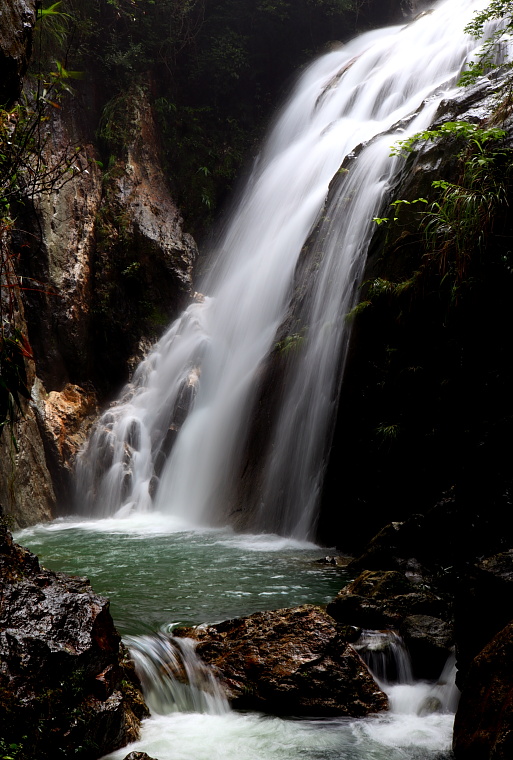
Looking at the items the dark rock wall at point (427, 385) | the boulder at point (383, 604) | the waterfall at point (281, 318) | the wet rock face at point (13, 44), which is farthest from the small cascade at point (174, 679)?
the wet rock face at point (13, 44)

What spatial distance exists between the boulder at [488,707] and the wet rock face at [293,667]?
77 cm

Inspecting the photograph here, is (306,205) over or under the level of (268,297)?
over

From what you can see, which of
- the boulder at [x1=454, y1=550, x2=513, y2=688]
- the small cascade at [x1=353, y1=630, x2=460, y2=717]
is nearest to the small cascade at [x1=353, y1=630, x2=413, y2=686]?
the small cascade at [x1=353, y1=630, x2=460, y2=717]

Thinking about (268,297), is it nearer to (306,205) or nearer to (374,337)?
(306,205)

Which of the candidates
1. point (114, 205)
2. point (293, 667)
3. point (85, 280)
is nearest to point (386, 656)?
point (293, 667)

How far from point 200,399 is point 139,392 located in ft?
5.88

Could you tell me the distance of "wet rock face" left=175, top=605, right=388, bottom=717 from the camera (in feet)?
12.5

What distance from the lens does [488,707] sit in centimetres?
304

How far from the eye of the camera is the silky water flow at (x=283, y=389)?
368cm

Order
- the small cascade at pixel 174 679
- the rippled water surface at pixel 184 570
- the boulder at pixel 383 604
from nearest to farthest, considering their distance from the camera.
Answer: the small cascade at pixel 174 679 → the boulder at pixel 383 604 → the rippled water surface at pixel 184 570

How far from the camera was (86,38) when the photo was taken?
15820mm

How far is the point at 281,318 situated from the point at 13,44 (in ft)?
21.6

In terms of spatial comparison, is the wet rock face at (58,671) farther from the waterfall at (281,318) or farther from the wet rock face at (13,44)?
the waterfall at (281,318)

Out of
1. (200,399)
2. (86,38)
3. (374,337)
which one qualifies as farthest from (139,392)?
(86,38)
